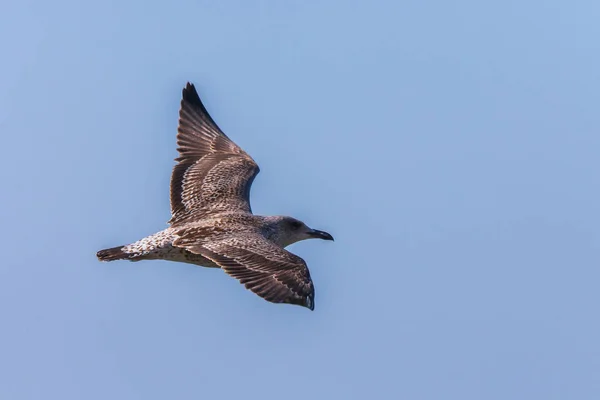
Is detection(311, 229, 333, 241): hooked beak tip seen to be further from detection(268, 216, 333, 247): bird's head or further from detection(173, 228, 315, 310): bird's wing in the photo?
detection(173, 228, 315, 310): bird's wing

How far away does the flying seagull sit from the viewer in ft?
52.1

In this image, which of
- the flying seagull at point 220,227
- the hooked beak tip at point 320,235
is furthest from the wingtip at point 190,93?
the hooked beak tip at point 320,235

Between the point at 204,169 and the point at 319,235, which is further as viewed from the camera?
the point at 204,169

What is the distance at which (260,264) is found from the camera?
53.3 ft

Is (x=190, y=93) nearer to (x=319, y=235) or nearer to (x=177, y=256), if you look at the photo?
(x=319, y=235)

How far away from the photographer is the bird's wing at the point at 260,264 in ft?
50.7

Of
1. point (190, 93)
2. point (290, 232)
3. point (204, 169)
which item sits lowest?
point (290, 232)

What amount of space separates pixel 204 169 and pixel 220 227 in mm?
2765

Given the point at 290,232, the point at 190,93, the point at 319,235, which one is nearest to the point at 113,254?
the point at 290,232

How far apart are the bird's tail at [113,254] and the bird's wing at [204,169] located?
4.04 ft

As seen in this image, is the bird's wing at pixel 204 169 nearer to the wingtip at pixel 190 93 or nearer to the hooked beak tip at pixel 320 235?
the wingtip at pixel 190 93

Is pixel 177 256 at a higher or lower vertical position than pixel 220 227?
lower

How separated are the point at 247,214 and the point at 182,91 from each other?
4314mm

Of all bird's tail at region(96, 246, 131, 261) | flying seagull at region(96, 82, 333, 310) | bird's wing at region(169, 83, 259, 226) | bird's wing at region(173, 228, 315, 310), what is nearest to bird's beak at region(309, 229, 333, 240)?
flying seagull at region(96, 82, 333, 310)
